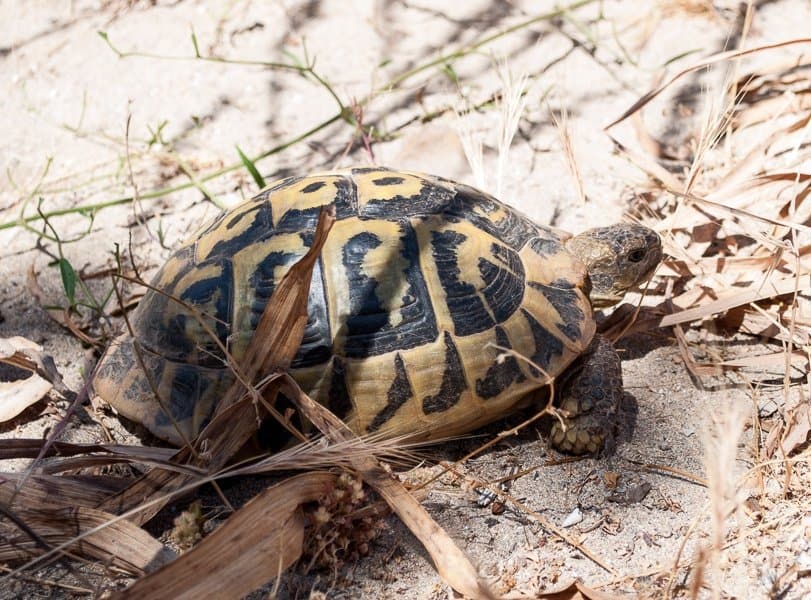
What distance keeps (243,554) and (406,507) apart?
0.46m

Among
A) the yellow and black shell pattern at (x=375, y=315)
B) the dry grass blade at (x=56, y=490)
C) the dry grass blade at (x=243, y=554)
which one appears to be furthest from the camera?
the yellow and black shell pattern at (x=375, y=315)

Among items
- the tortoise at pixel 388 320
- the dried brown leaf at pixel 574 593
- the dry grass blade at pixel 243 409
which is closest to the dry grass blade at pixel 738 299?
the tortoise at pixel 388 320

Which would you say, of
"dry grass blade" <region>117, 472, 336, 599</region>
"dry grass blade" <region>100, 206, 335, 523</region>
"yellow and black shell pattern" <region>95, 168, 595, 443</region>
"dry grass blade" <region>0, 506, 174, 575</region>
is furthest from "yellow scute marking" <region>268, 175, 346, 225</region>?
"dry grass blade" <region>0, 506, 174, 575</region>

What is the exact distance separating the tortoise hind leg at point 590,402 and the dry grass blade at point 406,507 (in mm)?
555

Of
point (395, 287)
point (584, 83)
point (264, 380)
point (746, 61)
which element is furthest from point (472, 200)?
point (746, 61)

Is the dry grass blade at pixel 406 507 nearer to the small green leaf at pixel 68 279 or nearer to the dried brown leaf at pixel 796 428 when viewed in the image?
the dried brown leaf at pixel 796 428

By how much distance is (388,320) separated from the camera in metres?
2.39

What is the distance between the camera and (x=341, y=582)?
212cm

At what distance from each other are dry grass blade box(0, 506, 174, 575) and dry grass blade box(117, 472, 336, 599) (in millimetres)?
270

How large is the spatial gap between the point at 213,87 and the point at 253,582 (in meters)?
3.28

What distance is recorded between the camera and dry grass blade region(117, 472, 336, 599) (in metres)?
1.81

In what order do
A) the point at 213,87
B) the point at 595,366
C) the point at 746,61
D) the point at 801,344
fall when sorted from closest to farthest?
1. the point at 595,366
2. the point at 801,344
3. the point at 746,61
4. the point at 213,87

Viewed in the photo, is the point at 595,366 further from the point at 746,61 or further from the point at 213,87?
the point at 213,87

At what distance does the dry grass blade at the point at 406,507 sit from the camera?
2025 mm
